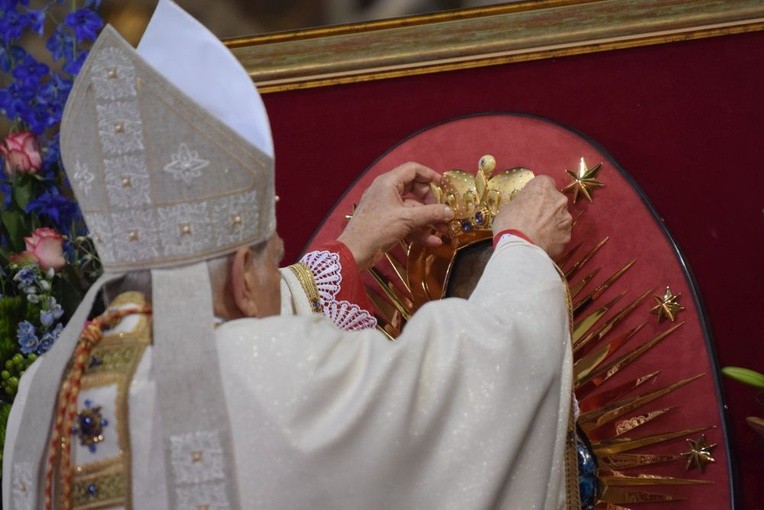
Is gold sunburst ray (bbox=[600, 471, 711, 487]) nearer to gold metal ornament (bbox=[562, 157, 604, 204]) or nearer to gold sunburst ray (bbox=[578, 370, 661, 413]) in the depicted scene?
gold sunburst ray (bbox=[578, 370, 661, 413])

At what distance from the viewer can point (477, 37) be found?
2.49 metres

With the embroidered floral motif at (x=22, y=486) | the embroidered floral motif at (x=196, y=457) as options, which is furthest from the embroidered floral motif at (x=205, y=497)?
the embroidered floral motif at (x=22, y=486)

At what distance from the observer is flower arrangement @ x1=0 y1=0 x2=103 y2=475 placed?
2314 millimetres

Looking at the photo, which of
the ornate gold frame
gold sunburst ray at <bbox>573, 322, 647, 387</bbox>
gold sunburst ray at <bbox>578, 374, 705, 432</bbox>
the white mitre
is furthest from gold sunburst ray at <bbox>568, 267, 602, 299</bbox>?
the white mitre

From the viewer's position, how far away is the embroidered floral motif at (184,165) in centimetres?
171

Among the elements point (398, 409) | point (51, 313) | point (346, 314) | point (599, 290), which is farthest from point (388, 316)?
point (398, 409)

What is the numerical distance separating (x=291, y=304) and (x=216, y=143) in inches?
25.1

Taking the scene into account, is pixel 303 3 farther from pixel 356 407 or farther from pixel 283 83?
pixel 356 407

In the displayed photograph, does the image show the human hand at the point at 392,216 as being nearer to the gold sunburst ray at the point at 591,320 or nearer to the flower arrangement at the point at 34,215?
the gold sunburst ray at the point at 591,320

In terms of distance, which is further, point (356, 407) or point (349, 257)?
point (349, 257)

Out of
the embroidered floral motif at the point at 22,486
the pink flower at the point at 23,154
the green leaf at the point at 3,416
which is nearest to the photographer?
the embroidered floral motif at the point at 22,486

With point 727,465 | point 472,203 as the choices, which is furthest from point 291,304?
point 727,465

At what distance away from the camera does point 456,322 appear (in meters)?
1.73

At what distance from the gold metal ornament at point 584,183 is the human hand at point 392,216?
257mm
